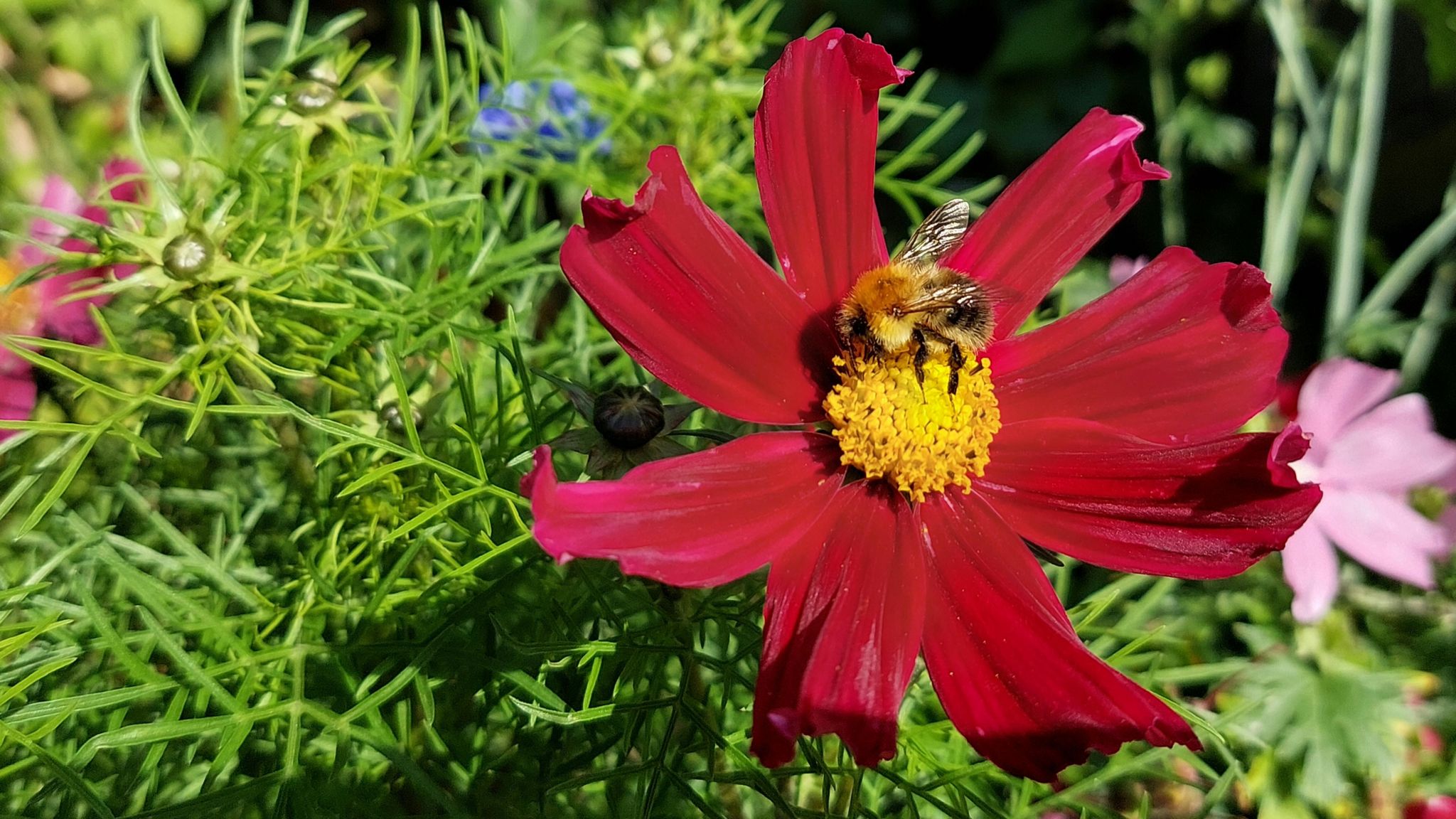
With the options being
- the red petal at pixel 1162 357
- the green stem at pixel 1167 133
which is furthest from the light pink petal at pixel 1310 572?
the green stem at pixel 1167 133

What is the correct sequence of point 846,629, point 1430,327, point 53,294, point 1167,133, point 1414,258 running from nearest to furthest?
1. point 846,629
2. point 53,294
3. point 1414,258
4. point 1430,327
5. point 1167,133

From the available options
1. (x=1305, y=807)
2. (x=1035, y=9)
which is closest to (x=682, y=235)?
(x=1305, y=807)

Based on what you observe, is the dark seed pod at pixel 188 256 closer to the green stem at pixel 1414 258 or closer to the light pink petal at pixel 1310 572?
the light pink petal at pixel 1310 572

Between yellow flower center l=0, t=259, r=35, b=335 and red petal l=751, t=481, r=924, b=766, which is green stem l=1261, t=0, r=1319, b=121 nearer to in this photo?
red petal l=751, t=481, r=924, b=766

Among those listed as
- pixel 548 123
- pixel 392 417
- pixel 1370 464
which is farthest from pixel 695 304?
pixel 1370 464

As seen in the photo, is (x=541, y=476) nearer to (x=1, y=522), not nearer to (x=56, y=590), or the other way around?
(x=56, y=590)

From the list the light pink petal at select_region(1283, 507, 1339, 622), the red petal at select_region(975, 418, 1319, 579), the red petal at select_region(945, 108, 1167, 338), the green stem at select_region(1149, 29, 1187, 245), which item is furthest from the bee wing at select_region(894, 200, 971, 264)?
the green stem at select_region(1149, 29, 1187, 245)

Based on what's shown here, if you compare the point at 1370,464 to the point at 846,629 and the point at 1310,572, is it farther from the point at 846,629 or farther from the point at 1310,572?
the point at 846,629
